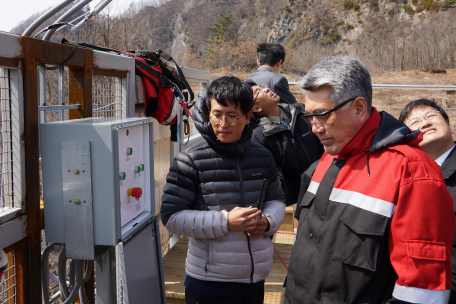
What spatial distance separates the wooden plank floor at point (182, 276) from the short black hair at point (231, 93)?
68.2 inches

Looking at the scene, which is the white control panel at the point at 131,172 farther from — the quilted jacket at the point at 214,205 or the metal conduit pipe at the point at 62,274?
the metal conduit pipe at the point at 62,274

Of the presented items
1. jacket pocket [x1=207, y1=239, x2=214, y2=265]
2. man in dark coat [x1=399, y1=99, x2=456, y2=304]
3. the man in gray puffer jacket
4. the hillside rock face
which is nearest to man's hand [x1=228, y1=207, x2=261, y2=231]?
the man in gray puffer jacket

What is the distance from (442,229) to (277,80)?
2414 millimetres

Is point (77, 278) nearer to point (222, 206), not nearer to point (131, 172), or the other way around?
point (131, 172)

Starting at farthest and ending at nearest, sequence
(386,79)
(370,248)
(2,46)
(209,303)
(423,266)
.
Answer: (386,79) < (209,303) < (2,46) < (370,248) < (423,266)

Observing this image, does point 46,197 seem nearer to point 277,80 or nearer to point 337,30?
point 277,80

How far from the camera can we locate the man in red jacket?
4.00 feet

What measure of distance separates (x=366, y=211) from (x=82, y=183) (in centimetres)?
117

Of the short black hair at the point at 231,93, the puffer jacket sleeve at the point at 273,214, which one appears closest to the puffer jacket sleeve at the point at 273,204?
the puffer jacket sleeve at the point at 273,214

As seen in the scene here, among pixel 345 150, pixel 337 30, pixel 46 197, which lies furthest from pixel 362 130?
pixel 337 30

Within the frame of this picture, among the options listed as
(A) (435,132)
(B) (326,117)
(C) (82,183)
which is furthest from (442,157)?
(C) (82,183)

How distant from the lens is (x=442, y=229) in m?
1.22

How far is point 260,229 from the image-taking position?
1948mm

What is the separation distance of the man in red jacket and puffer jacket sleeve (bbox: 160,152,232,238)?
45 cm
